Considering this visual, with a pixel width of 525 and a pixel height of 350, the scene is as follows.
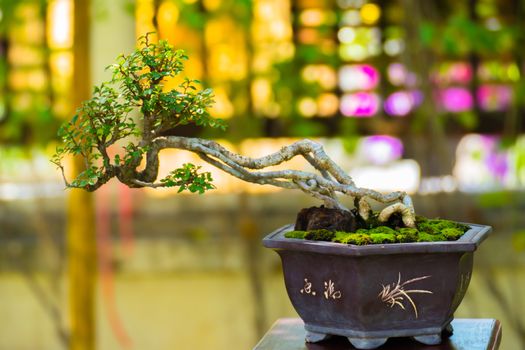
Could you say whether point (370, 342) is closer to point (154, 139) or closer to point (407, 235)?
point (407, 235)

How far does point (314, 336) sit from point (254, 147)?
2.68 m

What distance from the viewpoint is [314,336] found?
76.9 inches

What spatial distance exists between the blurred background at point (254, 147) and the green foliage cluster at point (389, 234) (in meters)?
2.31

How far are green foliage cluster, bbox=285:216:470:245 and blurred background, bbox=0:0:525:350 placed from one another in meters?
2.31

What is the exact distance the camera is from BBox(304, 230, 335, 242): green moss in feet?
6.16

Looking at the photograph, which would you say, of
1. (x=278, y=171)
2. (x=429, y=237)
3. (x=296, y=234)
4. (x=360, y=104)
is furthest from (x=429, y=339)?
(x=360, y=104)

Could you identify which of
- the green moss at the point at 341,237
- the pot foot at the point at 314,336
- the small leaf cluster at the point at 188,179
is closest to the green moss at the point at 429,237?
the green moss at the point at 341,237

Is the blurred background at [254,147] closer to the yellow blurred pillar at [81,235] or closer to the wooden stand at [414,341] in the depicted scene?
the yellow blurred pillar at [81,235]

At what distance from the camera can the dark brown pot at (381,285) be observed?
1.82 metres

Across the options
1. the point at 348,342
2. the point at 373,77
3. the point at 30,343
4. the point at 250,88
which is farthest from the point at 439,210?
the point at 348,342

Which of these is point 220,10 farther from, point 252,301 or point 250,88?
point 252,301

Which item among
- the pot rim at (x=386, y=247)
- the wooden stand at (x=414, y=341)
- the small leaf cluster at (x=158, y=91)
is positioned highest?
the small leaf cluster at (x=158, y=91)

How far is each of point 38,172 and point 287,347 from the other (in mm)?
2958

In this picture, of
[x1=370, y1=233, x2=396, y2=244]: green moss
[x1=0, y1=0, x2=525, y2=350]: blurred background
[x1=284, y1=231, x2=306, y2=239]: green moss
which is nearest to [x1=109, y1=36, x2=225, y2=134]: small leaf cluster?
[x1=284, y1=231, x2=306, y2=239]: green moss
